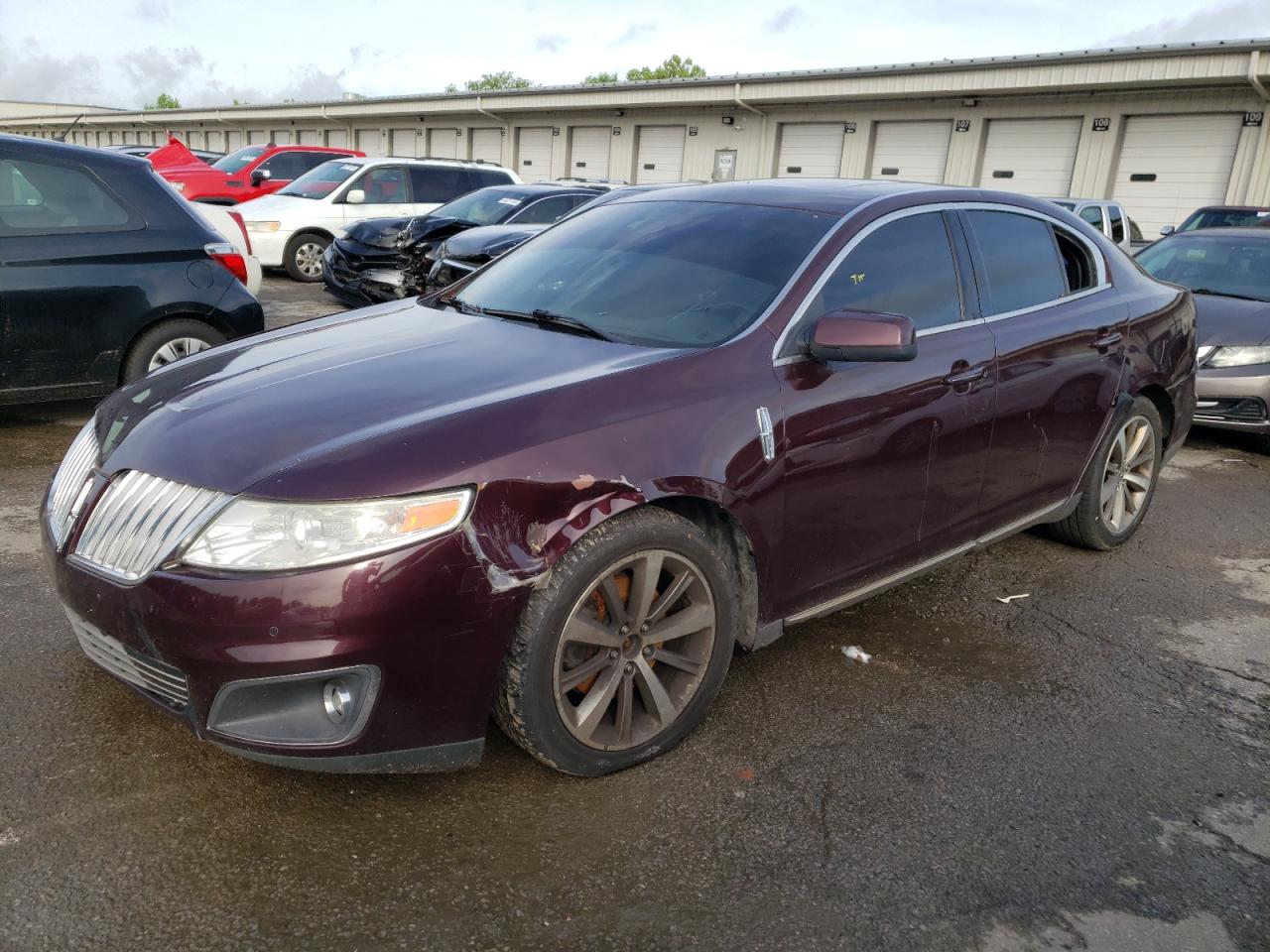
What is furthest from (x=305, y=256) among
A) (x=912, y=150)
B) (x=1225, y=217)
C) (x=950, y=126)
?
(x=950, y=126)

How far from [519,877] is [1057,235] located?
3.42m

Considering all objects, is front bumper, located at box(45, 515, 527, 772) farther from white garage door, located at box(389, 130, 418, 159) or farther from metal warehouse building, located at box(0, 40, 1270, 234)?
white garage door, located at box(389, 130, 418, 159)

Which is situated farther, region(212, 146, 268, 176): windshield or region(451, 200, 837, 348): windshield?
region(212, 146, 268, 176): windshield

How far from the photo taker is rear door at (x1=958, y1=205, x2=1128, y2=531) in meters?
3.77

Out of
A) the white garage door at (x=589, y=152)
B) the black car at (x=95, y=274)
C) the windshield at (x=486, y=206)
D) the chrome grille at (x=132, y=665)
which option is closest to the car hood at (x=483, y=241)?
the windshield at (x=486, y=206)

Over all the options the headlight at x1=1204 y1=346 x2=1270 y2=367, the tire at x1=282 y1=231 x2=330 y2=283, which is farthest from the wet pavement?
the tire at x1=282 y1=231 x2=330 y2=283

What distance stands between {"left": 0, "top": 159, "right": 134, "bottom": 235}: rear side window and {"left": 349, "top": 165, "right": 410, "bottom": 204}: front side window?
782 centimetres

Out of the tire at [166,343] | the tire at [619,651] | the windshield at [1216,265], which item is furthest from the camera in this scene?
the windshield at [1216,265]

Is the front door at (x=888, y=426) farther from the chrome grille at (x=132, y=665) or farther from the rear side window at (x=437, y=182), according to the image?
the rear side window at (x=437, y=182)

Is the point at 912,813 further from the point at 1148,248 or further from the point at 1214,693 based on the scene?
the point at 1148,248

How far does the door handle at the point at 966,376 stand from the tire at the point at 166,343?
431 cm

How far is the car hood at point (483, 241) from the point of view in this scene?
8766mm

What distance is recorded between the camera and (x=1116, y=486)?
469 centimetres

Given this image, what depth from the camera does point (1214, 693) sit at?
11.5 feet
